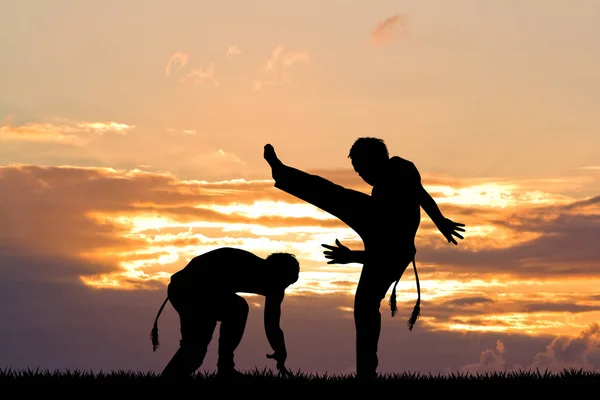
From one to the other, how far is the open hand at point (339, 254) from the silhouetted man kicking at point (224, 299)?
1.35 m

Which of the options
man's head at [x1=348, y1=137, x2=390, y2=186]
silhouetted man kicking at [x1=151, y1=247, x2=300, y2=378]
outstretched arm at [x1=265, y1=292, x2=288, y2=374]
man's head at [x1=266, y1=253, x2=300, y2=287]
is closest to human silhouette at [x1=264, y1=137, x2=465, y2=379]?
man's head at [x1=348, y1=137, x2=390, y2=186]

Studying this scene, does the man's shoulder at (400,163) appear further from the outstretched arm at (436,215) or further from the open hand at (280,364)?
the open hand at (280,364)

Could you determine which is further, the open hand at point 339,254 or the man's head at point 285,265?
the man's head at point 285,265

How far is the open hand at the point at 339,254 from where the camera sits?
11.2m

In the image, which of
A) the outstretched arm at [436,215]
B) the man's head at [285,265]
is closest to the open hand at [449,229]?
the outstretched arm at [436,215]

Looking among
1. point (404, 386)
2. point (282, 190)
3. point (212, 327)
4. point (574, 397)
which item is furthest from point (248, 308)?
point (574, 397)

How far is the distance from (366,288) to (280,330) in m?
1.64

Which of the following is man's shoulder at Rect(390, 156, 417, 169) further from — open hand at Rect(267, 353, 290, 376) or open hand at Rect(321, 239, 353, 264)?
open hand at Rect(267, 353, 290, 376)

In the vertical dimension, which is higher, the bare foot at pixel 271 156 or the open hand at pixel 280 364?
the bare foot at pixel 271 156

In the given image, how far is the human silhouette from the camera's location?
37.6 ft

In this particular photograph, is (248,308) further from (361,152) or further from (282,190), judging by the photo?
(361,152)

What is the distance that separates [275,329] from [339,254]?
1808mm

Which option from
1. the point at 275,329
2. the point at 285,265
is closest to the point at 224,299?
the point at 275,329

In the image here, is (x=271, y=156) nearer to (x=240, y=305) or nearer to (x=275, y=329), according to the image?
(x=240, y=305)
